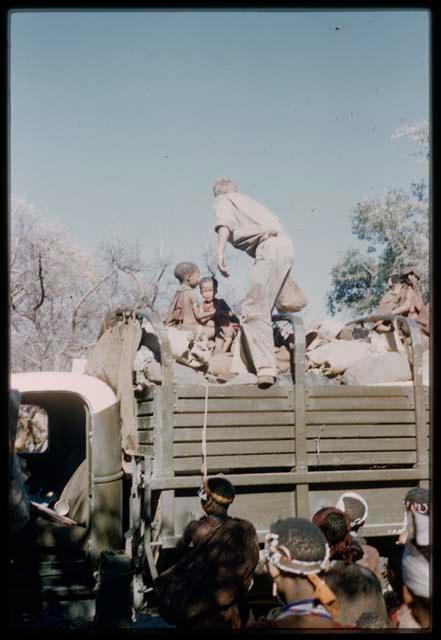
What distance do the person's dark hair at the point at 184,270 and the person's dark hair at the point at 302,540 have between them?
15.0 feet

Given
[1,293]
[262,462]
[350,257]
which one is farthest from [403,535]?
[350,257]

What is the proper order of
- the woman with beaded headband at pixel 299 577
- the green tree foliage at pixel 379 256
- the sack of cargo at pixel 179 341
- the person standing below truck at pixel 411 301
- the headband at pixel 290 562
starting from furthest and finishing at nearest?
the green tree foliage at pixel 379 256, the person standing below truck at pixel 411 301, the sack of cargo at pixel 179 341, the headband at pixel 290 562, the woman with beaded headband at pixel 299 577

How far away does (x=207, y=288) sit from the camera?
21.9 feet

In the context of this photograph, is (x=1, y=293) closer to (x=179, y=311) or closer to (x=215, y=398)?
(x=215, y=398)

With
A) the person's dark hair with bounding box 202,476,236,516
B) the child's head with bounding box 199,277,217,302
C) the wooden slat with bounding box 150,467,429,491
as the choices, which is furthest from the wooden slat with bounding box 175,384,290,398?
the child's head with bounding box 199,277,217,302

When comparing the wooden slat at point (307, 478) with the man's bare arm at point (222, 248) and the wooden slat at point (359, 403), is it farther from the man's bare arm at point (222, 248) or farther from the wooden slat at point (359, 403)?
the man's bare arm at point (222, 248)

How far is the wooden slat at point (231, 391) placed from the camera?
5.00 m

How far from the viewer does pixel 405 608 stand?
9.62 ft

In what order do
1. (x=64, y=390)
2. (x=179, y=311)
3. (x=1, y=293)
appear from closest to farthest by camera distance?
(x=1, y=293)
(x=64, y=390)
(x=179, y=311)

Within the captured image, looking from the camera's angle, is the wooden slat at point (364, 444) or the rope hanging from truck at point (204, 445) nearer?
the rope hanging from truck at point (204, 445)

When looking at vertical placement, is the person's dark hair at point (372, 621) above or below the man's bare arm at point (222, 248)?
below

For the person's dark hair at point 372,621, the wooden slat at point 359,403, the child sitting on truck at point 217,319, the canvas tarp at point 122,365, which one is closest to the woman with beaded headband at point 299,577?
the person's dark hair at point 372,621

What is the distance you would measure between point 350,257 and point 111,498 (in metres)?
19.7

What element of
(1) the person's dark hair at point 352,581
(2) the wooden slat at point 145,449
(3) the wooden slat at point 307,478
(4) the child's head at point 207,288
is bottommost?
(1) the person's dark hair at point 352,581
